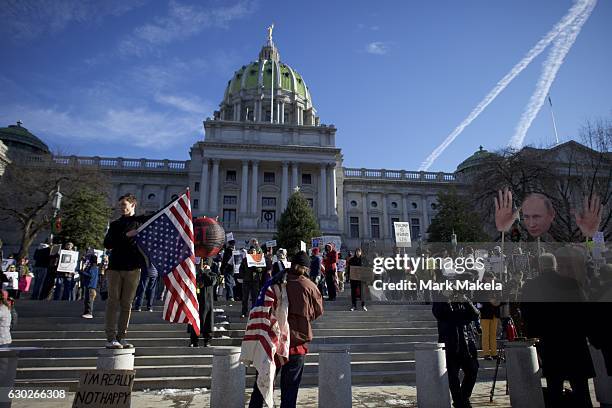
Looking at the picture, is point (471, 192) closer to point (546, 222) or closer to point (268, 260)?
point (268, 260)

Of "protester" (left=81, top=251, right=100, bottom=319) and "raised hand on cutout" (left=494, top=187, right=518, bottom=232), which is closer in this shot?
"raised hand on cutout" (left=494, top=187, right=518, bottom=232)

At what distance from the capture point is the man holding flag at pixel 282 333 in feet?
16.0

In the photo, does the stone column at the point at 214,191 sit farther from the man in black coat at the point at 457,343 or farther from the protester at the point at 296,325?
the protester at the point at 296,325

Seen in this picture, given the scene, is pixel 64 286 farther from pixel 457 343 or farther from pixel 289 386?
pixel 457 343

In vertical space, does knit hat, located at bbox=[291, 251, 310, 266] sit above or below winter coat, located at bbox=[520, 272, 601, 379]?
above

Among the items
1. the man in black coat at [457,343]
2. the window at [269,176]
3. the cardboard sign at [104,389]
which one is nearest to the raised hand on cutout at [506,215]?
the man in black coat at [457,343]

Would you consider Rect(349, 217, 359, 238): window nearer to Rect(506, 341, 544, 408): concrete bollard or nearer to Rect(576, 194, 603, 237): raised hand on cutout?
Rect(506, 341, 544, 408): concrete bollard

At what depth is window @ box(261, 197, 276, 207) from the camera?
53.9 metres

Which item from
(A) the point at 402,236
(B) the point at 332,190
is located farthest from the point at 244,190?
(A) the point at 402,236

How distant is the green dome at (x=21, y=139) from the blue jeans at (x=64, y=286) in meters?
48.4

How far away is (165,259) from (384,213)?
5525cm

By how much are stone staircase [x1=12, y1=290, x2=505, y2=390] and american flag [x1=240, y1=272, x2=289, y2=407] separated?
9.32 feet

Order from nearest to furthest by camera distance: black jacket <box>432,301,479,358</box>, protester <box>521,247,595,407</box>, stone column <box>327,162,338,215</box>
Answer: protester <box>521,247,595,407</box> → black jacket <box>432,301,479,358</box> → stone column <box>327,162,338,215</box>

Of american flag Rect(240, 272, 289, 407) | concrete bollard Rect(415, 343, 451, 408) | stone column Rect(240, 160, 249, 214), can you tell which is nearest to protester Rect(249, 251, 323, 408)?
american flag Rect(240, 272, 289, 407)
